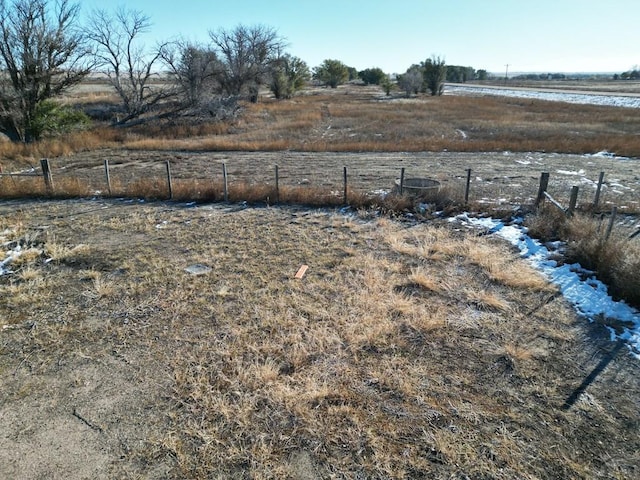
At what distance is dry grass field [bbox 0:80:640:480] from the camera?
319cm

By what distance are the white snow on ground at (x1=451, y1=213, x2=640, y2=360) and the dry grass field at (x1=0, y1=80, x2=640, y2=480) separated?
23cm

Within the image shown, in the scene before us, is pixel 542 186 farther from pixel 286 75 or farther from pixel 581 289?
pixel 286 75

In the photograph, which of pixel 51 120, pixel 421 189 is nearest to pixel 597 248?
pixel 421 189

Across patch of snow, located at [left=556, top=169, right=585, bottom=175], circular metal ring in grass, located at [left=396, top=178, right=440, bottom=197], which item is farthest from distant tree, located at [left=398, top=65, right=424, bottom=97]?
circular metal ring in grass, located at [left=396, top=178, right=440, bottom=197]

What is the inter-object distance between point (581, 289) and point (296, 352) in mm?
4444

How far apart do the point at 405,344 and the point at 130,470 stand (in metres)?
2.99

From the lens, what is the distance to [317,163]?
51.3 ft

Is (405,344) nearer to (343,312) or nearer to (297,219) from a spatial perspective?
(343,312)

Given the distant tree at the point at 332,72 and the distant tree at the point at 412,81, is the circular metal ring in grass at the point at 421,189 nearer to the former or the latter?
the distant tree at the point at 412,81

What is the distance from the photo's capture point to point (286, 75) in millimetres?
56625

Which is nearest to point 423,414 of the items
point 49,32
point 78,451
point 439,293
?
point 439,293

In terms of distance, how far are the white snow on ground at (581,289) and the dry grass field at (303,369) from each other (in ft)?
0.86

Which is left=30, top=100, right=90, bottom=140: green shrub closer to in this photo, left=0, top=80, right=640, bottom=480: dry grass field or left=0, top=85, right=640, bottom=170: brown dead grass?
left=0, top=85, right=640, bottom=170: brown dead grass

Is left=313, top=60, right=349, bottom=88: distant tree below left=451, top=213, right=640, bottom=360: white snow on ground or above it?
above
